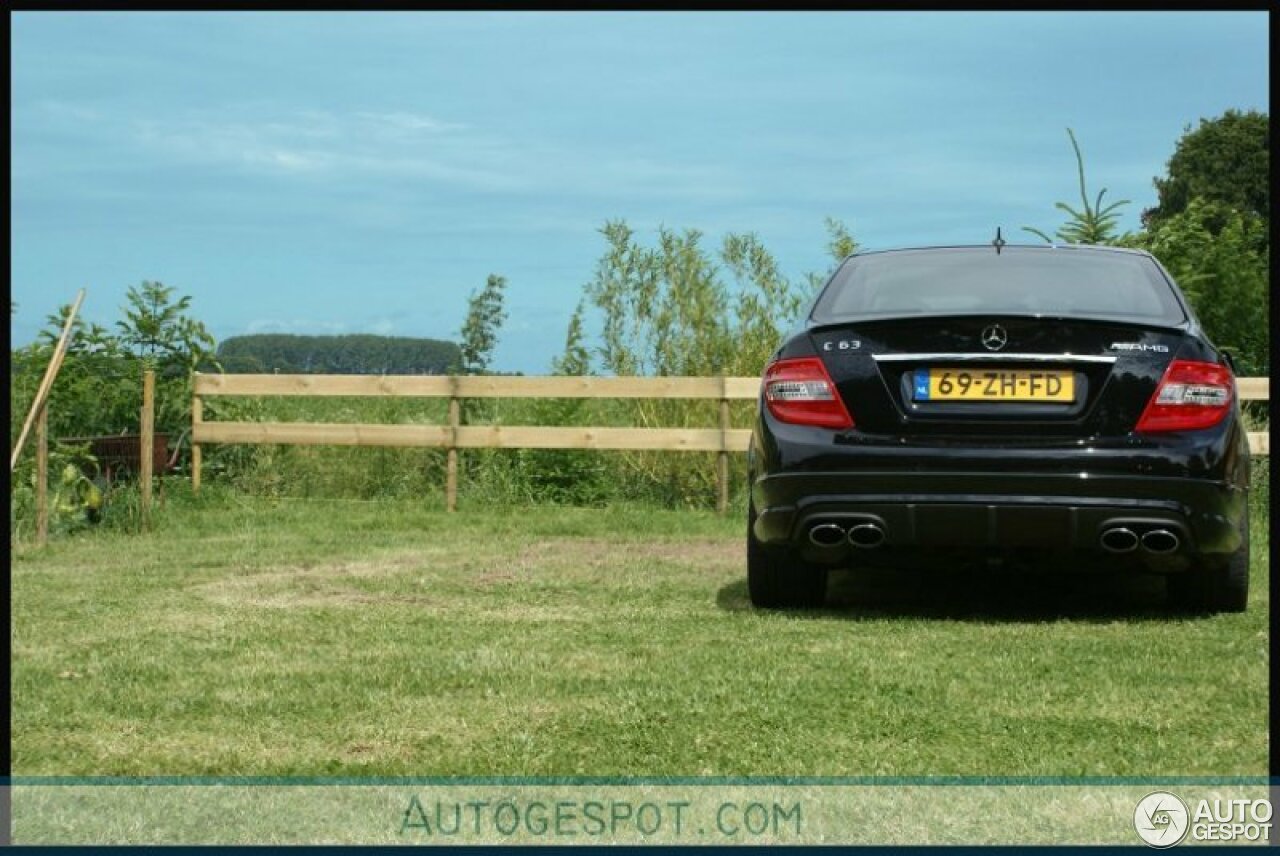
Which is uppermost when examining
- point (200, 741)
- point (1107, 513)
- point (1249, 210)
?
point (1249, 210)

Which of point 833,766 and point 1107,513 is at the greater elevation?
point 1107,513

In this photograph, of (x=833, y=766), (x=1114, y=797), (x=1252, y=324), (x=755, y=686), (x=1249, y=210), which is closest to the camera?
(x=1114, y=797)

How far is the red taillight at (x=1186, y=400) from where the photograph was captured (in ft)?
21.1

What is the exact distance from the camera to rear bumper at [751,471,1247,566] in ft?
20.9

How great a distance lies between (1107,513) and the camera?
6.36 meters

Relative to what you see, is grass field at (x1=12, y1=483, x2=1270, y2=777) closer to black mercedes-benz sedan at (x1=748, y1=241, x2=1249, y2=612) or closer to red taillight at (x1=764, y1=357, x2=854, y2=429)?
black mercedes-benz sedan at (x1=748, y1=241, x2=1249, y2=612)

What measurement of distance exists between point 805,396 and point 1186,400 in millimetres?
1499

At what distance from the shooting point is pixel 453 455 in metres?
13.5

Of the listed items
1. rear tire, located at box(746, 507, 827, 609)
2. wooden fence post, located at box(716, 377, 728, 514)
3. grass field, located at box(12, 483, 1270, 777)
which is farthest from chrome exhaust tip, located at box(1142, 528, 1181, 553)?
wooden fence post, located at box(716, 377, 728, 514)

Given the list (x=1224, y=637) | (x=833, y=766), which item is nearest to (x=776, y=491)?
(x=1224, y=637)

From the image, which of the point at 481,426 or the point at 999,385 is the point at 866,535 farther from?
the point at 481,426

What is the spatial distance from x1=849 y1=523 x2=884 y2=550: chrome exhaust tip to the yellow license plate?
21.6 inches

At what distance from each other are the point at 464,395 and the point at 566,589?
5.79 m

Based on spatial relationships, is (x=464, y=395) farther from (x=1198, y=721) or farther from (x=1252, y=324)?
(x=1198, y=721)
